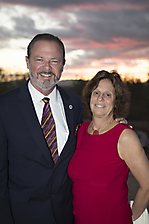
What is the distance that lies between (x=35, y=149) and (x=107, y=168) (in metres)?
0.83

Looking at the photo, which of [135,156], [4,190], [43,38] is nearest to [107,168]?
[135,156]

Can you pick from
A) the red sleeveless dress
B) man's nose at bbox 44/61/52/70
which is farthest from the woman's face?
man's nose at bbox 44/61/52/70

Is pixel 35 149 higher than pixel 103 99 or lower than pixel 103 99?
lower

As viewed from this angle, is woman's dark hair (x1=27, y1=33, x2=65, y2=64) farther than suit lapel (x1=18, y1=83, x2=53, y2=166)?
Yes

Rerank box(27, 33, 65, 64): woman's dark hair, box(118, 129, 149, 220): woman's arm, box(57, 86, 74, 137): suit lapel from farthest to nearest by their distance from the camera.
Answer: box(57, 86, 74, 137): suit lapel
box(27, 33, 65, 64): woman's dark hair
box(118, 129, 149, 220): woman's arm

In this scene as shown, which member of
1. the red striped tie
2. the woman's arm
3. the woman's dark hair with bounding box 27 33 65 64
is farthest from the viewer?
the woman's dark hair with bounding box 27 33 65 64

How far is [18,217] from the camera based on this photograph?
2.23 meters

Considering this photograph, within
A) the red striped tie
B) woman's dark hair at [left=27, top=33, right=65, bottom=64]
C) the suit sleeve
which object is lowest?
the suit sleeve

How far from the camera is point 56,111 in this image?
2.42 meters

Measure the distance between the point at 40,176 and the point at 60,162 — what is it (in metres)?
0.27

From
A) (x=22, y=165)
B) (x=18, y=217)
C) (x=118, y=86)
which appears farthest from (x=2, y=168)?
A: (x=118, y=86)

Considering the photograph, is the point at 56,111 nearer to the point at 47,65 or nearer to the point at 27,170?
the point at 47,65

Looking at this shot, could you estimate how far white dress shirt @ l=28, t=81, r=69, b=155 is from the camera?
2.26 metres

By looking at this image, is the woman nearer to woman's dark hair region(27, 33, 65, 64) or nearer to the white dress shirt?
the white dress shirt
